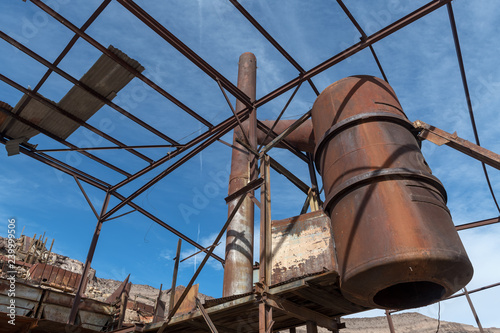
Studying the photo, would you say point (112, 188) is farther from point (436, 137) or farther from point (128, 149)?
point (436, 137)

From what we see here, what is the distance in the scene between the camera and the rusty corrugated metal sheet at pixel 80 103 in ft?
31.1

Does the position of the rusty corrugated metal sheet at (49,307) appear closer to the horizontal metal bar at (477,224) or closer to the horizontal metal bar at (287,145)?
the horizontal metal bar at (287,145)

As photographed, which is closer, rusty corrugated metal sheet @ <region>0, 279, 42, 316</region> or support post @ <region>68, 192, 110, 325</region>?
rusty corrugated metal sheet @ <region>0, 279, 42, 316</region>

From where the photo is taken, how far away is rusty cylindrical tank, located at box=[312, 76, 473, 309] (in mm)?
5074

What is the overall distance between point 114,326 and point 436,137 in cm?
1116

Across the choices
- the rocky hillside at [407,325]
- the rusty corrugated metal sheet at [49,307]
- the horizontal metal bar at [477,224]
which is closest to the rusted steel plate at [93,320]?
the rusty corrugated metal sheet at [49,307]

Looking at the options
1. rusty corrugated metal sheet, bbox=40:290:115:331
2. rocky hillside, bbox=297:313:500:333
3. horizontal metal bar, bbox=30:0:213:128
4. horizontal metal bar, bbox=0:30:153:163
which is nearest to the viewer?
horizontal metal bar, bbox=30:0:213:128

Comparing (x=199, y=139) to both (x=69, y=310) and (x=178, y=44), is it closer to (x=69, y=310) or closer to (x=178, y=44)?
(x=178, y=44)

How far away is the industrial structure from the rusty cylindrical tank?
2 cm

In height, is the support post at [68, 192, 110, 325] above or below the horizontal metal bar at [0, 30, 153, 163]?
below

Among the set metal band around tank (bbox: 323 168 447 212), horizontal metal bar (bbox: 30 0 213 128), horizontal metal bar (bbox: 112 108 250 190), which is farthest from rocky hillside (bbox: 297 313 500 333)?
metal band around tank (bbox: 323 168 447 212)

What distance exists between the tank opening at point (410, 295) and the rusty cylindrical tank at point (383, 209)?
2cm

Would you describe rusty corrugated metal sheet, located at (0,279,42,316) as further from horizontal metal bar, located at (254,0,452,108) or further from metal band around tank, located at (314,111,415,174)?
metal band around tank, located at (314,111,415,174)

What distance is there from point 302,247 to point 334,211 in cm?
90
